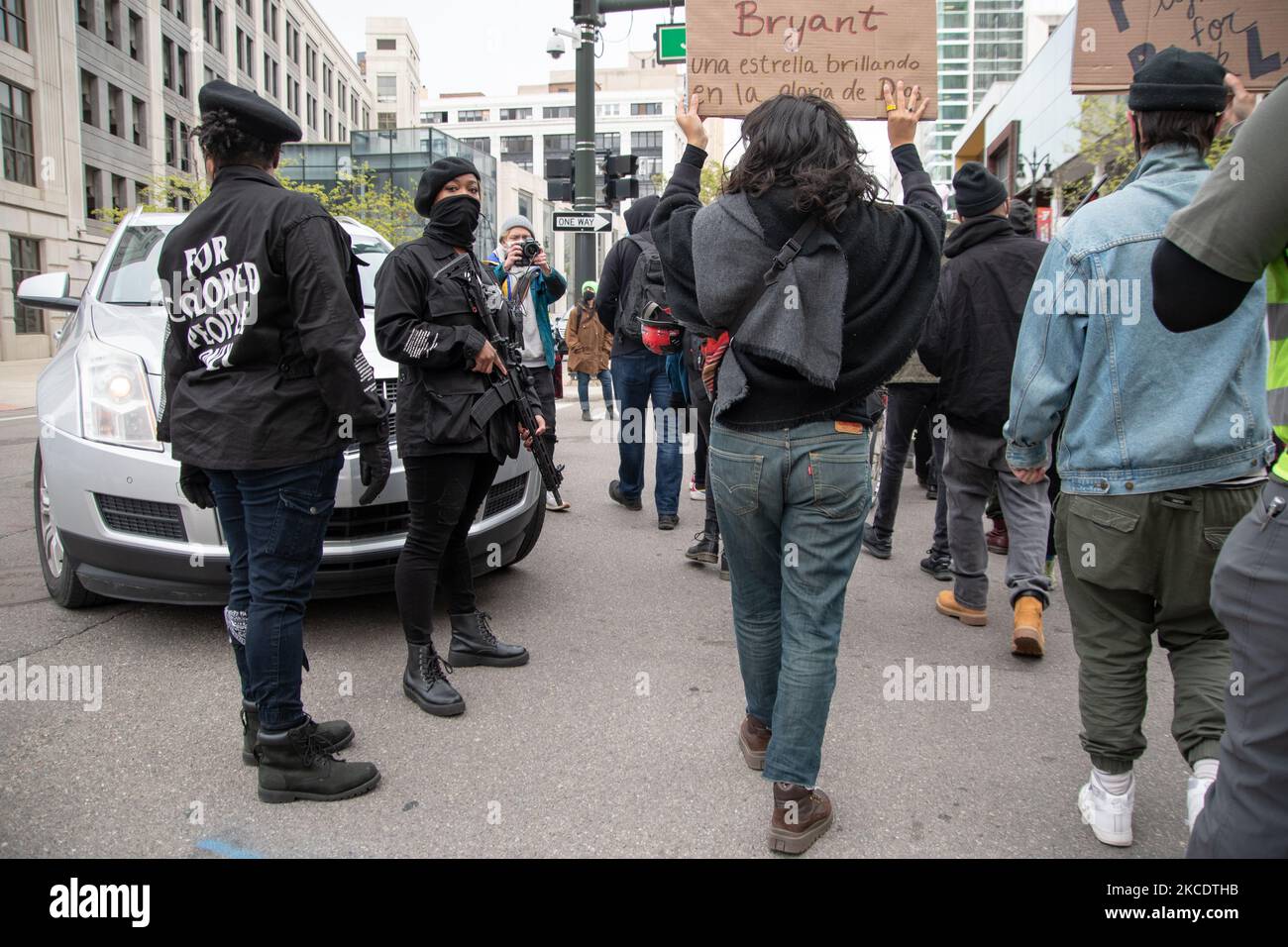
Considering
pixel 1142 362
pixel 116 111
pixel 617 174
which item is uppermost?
pixel 116 111

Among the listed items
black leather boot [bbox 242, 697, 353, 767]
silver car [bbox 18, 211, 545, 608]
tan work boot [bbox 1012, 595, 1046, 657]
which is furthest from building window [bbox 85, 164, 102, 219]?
tan work boot [bbox 1012, 595, 1046, 657]

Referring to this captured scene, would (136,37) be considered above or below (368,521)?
above

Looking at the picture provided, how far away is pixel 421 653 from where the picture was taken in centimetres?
356

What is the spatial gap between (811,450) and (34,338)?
106 feet

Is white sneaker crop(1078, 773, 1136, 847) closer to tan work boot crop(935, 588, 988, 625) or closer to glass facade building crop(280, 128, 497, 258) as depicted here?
tan work boot crop(935, 588, 988, 625)

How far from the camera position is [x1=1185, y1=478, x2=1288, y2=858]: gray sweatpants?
1.47 meters

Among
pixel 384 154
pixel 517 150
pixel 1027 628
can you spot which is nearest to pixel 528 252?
pixel 1027 628

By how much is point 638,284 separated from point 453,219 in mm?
2354

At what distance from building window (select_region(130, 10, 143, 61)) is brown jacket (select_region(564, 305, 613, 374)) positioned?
35846 mm

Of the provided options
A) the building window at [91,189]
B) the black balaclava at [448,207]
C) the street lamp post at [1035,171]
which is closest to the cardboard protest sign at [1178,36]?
the black balaclava at [448,207]

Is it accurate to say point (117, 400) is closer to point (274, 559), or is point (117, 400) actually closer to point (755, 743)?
point (274, 559)

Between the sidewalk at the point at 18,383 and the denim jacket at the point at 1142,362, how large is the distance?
16.5 m

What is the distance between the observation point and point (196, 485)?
9.67 feet
